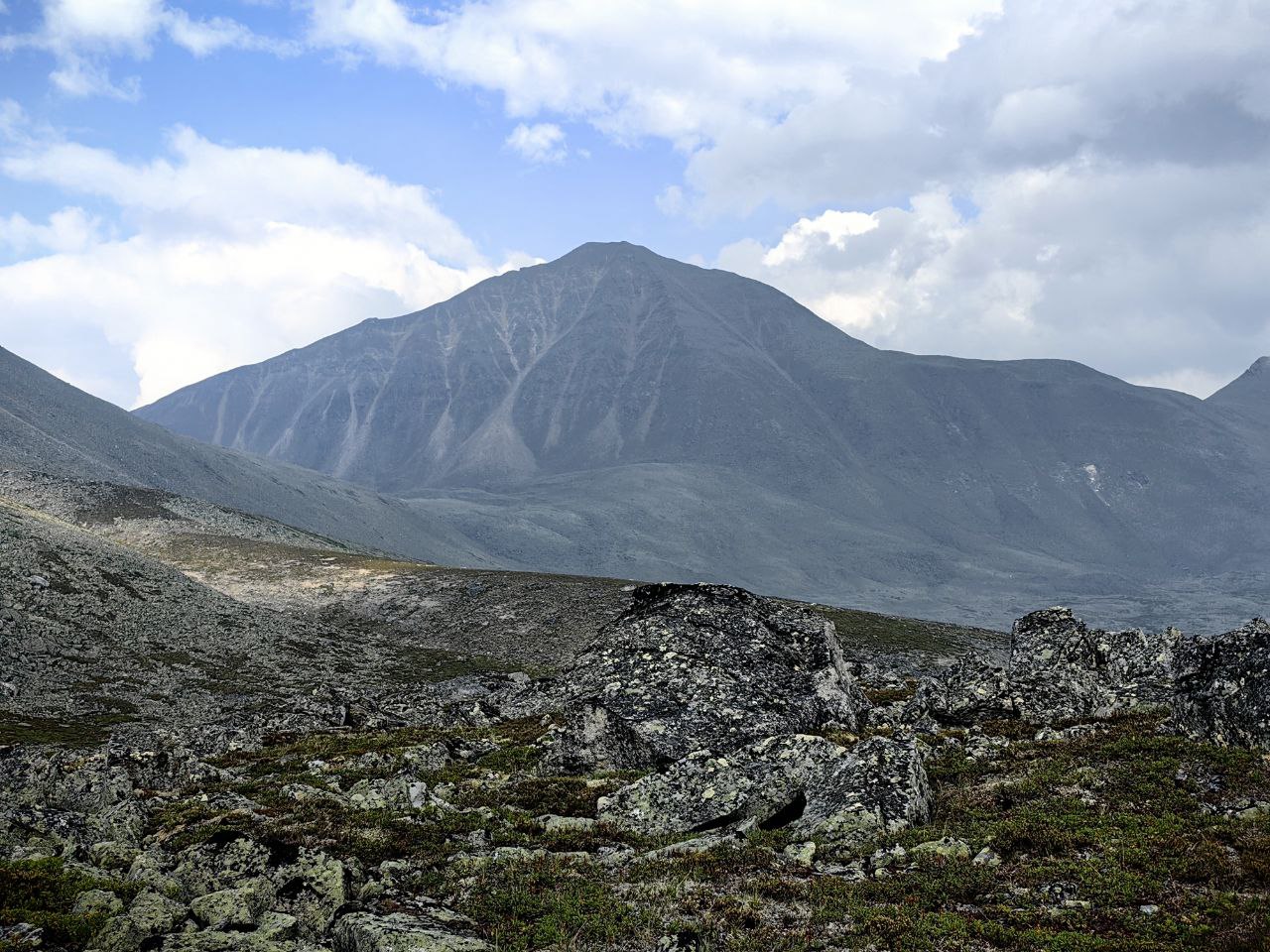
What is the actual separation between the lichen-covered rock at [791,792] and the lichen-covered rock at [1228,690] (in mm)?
8354

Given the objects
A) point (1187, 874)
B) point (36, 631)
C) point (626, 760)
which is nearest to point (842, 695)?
point (626, 760)

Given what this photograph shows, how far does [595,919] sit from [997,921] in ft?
23.0

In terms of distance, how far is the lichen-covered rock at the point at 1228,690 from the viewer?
2092cm

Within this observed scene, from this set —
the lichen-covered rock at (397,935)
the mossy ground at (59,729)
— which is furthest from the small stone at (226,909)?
the mossy ground at (59,729)

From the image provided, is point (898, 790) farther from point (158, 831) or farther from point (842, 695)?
point (158, 831)

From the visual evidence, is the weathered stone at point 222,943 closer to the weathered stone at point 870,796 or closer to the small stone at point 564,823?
the small stone at point 564,823

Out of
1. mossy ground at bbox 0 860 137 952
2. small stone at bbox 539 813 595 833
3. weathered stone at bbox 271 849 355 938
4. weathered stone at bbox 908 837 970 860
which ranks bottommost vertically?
mossy ground at bbox 0 860 137 952

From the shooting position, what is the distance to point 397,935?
499 inches

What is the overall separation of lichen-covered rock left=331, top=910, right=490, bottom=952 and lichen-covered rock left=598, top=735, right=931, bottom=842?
839 centimetres

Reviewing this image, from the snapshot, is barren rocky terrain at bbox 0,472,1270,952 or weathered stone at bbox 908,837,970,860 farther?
weathered stone at bbox 908,837,970,860

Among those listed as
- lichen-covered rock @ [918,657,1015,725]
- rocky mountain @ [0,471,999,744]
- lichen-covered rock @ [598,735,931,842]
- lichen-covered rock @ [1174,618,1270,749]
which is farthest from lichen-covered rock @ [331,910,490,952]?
lichen-covered rock @ [918,657,1015,725]

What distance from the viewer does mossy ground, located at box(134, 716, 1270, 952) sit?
532 inches

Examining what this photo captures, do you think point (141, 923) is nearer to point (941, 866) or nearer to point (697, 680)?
point (941, 866)

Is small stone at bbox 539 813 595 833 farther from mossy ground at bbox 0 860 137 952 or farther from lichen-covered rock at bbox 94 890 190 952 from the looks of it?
mossy ground at bbox 0 860 137 952
